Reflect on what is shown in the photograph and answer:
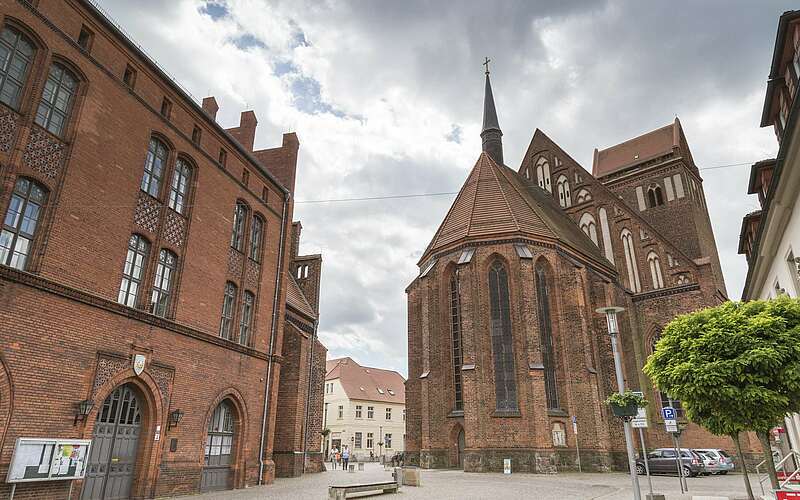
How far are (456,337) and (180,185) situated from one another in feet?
55.2

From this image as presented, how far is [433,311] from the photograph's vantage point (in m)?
29.2

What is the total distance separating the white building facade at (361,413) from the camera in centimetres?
5588

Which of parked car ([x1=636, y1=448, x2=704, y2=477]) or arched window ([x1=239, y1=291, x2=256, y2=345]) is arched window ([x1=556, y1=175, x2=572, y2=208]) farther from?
arched window ([x1=239, y1=291, x2=256, y2=345])

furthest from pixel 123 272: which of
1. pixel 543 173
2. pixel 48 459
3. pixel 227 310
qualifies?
pixel 543 173

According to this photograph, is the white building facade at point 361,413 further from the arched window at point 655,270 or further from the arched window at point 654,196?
the arched window at point 654,196

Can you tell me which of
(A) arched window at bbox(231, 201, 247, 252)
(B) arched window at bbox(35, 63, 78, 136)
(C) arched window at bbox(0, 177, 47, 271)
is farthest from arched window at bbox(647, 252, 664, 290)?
(C) arched window at bbox(0, 177, 47, 271)

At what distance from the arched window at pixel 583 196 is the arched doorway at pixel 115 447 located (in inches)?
1247

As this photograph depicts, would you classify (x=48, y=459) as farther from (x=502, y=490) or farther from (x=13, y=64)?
(x=502, y=490)

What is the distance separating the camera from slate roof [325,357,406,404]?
5803cm

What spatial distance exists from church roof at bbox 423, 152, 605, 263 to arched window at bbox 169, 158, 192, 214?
1578cm

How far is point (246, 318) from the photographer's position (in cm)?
1930

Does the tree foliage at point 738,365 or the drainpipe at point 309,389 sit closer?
the tree foliage at point 738,365

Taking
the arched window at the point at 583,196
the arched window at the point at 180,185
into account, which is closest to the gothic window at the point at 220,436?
the arched window at the point at 180,185

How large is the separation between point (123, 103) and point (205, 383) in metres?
8.61
